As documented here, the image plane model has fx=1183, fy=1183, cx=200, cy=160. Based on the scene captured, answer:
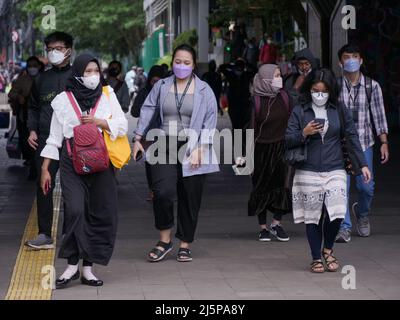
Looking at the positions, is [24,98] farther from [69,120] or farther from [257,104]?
[69,120]

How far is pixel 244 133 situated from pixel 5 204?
161 inches

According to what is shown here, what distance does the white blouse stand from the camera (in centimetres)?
878

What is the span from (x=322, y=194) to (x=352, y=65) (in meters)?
1.89

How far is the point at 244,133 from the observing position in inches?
441

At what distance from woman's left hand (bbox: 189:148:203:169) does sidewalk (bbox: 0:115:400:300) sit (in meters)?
0.81

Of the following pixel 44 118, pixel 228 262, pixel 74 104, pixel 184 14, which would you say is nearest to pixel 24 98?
pixel 44 118

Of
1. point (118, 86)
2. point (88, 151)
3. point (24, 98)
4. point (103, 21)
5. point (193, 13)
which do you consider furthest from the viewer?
point (103, 21)

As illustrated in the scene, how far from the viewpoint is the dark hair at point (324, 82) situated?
362 inches

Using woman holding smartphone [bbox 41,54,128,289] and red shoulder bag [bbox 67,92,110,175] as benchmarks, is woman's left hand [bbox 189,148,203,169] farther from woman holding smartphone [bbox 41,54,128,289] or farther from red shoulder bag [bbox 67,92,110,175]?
red shoulder bag [bbox 67,92,110,175]

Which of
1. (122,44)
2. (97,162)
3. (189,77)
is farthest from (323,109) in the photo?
(122,44)

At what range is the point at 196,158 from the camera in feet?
31.7

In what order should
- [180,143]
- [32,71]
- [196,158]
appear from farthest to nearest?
[32,71]
[180,143]
[196,158]

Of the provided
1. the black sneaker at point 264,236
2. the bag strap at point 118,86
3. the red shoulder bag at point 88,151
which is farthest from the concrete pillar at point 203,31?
the red shoulder bag at point 88,151

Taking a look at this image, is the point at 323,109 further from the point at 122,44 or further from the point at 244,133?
the point at 122,44
